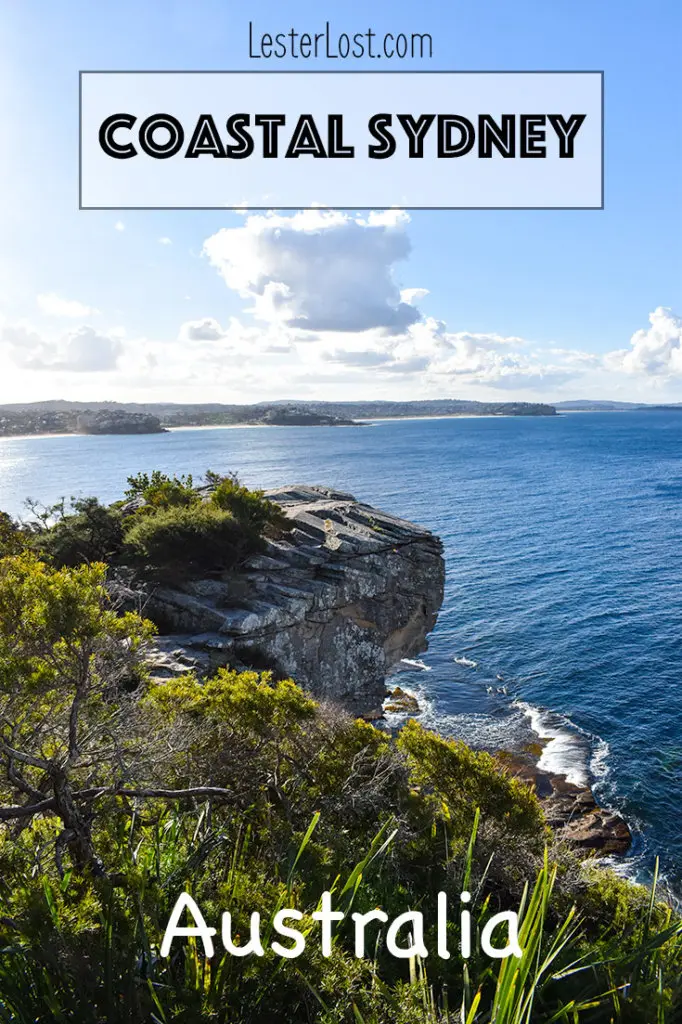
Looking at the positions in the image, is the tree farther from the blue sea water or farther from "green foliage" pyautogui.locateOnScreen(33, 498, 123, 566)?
the blue sea water

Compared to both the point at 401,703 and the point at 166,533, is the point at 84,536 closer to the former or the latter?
the point at 166,533

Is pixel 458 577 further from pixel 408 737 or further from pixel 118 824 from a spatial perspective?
pixel 118 824

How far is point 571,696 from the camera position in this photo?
32688 mm

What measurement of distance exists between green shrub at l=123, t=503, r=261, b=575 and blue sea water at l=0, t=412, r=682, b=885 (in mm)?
14411

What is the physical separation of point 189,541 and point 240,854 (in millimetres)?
16176

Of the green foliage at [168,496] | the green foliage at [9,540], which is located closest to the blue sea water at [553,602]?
the green foliage at [168,496]

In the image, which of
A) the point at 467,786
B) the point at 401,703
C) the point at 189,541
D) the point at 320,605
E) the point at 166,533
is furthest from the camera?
the point at 401,703

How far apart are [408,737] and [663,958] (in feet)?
18.9

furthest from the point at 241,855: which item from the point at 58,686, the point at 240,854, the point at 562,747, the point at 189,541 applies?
the point at 562,747

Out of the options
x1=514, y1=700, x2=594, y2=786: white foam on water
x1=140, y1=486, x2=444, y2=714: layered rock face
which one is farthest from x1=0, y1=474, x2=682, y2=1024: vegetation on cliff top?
x1=514, y1=700, x2=594, y2=786: white foam on water

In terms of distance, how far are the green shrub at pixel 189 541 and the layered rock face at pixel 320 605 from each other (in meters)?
0.92

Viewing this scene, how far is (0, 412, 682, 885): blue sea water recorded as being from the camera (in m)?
28.0

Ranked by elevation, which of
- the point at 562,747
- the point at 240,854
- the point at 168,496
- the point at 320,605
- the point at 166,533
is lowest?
the point at 562,747

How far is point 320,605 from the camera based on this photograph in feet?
81.1
